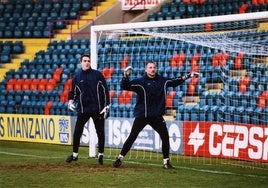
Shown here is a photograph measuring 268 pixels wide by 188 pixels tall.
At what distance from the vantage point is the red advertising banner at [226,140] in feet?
54.9

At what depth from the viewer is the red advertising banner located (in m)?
16.7

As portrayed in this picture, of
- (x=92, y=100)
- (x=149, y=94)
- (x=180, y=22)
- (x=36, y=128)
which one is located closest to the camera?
(x=149, y=94)

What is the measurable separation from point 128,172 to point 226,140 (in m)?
3.85

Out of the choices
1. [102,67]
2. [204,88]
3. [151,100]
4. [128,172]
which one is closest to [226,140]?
[204,88]

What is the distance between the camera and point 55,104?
→ 23906 mm

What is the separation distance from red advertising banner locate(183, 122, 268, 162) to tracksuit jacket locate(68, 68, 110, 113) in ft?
10.2

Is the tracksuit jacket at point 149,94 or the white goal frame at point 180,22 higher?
the white goal frame at point 180,22

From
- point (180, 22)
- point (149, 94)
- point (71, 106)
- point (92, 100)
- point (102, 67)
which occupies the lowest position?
point (71, 106)

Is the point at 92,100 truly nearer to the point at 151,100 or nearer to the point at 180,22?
the point at 151,100

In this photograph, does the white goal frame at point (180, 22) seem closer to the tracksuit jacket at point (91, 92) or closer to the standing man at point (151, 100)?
the standing man at point (151, 100)

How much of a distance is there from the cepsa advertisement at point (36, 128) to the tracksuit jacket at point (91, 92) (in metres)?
6.64

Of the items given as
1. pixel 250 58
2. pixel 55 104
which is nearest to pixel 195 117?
pixel 250 58

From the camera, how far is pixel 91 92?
15.6 metres

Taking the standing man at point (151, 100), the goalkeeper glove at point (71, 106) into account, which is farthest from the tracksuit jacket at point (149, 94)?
the goalkeeper glove at point (71, 106)
